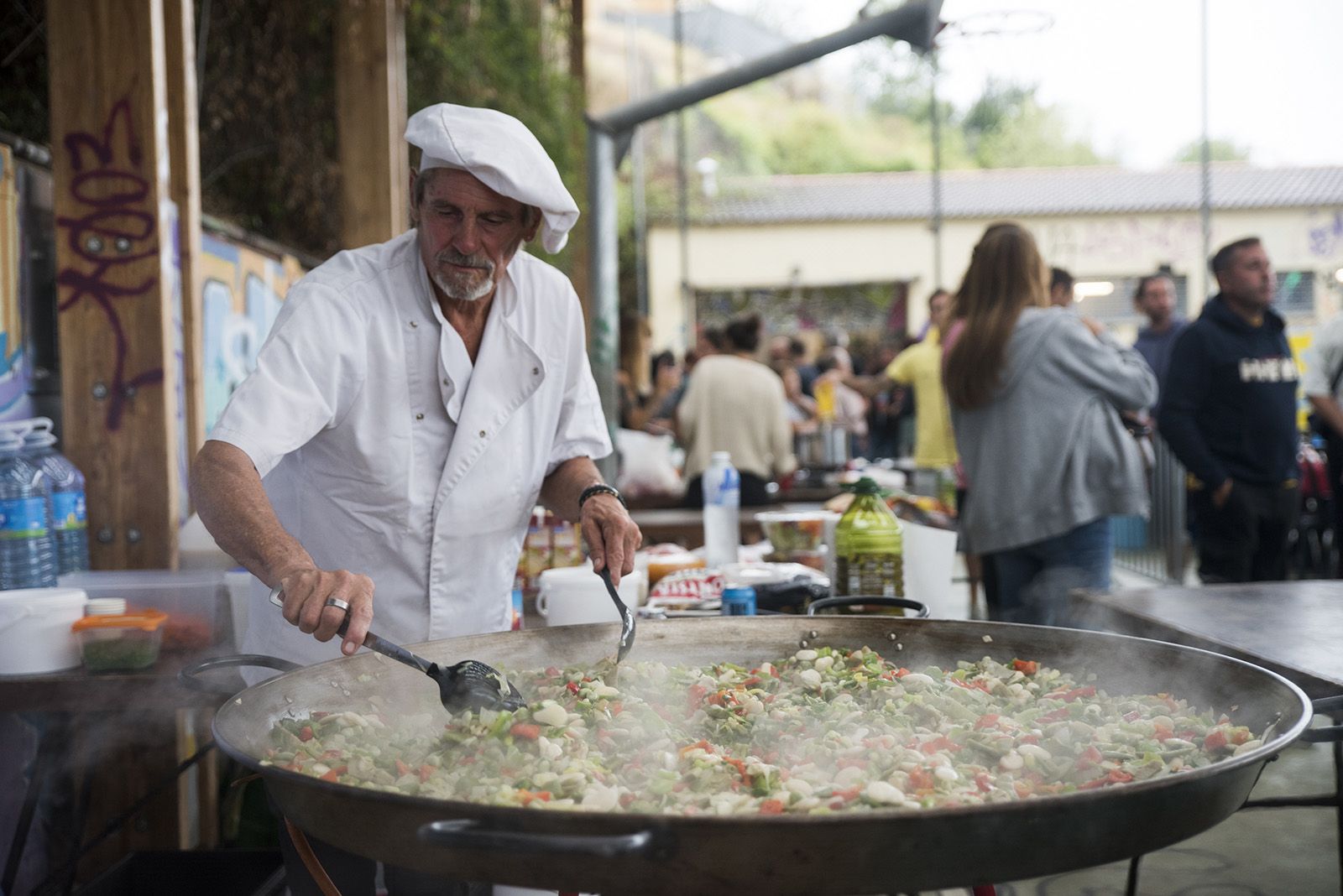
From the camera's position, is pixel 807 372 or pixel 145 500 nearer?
pixel 145 500

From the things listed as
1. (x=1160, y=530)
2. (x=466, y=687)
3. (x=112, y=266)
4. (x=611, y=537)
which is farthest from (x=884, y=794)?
(x=1160, y=530)

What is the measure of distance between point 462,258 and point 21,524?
157 cm

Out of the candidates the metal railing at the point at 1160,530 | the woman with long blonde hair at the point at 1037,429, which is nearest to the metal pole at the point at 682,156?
the woman with long blonde hair at the point at 1037,429

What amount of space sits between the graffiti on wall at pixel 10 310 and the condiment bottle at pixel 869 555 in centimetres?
260

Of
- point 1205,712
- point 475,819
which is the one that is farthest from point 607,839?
point 1205,712

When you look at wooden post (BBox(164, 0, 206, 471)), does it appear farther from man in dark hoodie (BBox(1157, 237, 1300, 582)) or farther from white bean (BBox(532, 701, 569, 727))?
man in dark hoodie (BBox(1157, 237, 1300, 582))

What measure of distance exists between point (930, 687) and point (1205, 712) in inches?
17.0

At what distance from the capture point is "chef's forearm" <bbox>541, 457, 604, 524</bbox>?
8.57 feet

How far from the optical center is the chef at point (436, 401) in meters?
2.27

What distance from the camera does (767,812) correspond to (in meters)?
1.42

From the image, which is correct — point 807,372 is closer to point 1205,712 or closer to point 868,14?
point 868,14

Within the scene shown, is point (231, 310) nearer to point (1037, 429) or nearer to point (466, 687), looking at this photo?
point (1037, 429)

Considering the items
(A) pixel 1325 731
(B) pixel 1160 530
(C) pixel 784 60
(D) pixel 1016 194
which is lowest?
(B) pixel 1160 530

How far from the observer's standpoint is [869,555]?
9.78 feet
